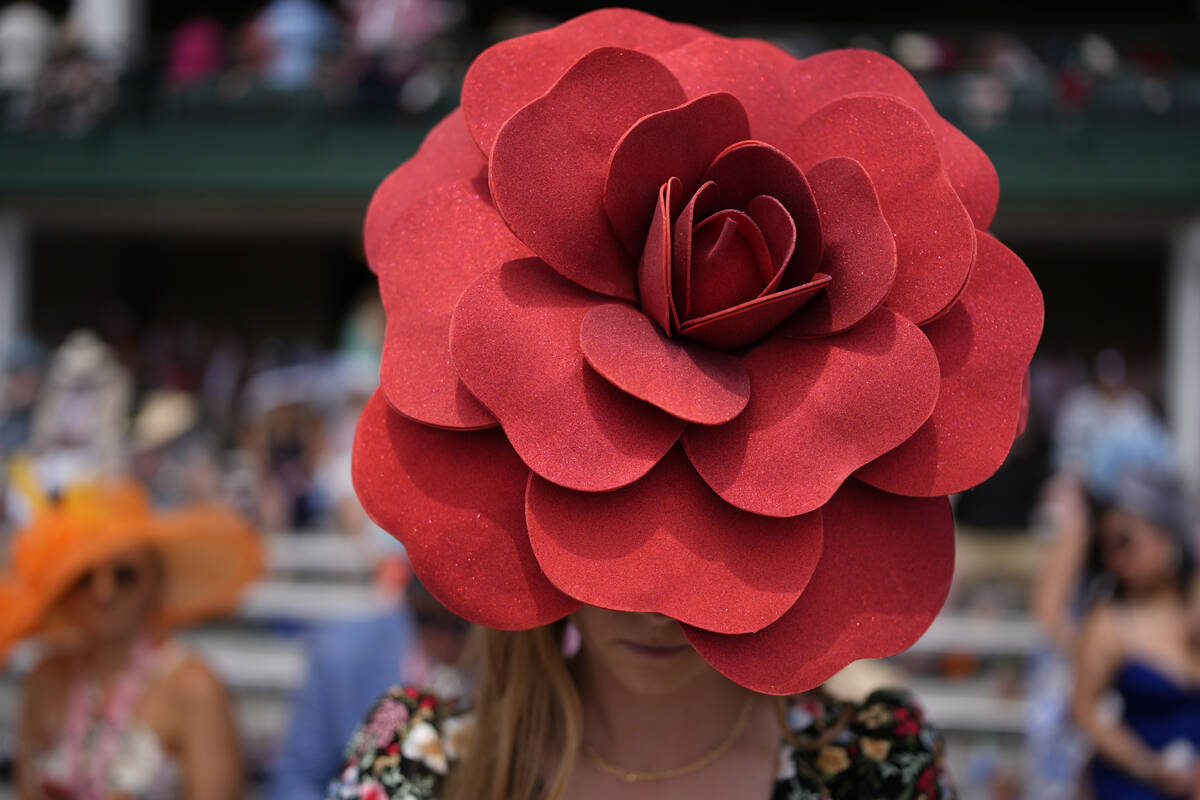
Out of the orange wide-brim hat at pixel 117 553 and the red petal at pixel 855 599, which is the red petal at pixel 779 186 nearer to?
the red petal at pixel 855 599

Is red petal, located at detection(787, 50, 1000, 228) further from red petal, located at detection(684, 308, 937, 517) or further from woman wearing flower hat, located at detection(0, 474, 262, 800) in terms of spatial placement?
woman wearing flower hat, located at detection(0, 474, 262, 800)

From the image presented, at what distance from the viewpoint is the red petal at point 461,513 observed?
1052 mm

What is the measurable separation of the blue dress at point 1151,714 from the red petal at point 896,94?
298 cm

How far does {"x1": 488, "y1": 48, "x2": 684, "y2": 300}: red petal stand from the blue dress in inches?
127

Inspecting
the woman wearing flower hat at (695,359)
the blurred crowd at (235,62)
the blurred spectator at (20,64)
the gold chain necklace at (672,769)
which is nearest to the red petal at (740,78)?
the woman wearing flower hat at (695,359)

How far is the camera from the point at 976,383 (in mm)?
1107

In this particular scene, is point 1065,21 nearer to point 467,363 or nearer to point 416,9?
point 416,9

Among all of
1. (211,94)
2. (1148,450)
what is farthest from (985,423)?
(211,94)

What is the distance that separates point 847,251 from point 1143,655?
3.18 metres

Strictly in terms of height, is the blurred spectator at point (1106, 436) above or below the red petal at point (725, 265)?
below

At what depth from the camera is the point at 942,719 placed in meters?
5.05

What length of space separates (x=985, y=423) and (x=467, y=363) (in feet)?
1.65

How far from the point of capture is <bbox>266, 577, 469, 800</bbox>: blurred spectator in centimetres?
298

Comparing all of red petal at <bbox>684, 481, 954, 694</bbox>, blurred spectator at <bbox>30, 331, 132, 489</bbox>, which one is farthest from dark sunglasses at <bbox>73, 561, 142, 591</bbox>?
blurred spectator at <bbox>30, 331, 132, 489</bbox>
